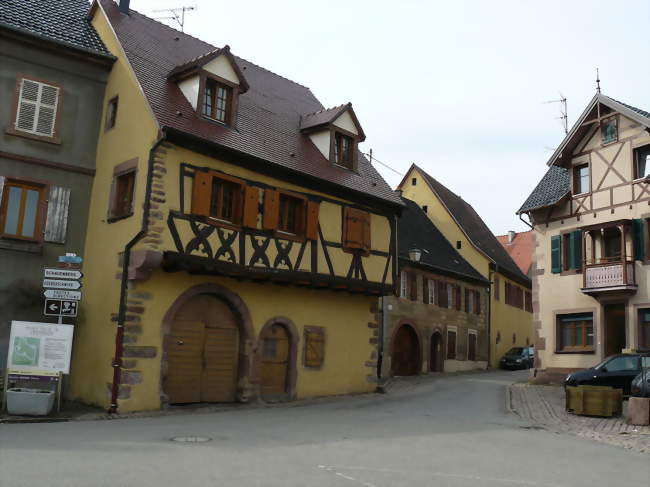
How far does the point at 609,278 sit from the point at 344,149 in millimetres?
9297

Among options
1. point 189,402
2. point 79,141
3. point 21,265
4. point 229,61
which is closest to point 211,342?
point 189,402

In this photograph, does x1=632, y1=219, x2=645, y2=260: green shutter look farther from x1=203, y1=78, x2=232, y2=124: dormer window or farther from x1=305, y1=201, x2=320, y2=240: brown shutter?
x1=203, y1=78, x2=232, y2=124: dormer window

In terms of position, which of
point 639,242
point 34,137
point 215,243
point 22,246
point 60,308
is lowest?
point 60,308

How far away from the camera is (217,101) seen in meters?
17.8

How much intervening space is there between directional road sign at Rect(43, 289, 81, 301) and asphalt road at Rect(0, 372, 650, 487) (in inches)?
102

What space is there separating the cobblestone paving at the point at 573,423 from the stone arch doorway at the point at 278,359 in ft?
19.0

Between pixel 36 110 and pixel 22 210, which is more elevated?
pixel 36 110

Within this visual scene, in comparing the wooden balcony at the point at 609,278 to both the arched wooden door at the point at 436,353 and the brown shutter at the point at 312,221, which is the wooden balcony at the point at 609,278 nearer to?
the brown shutter at the point at 312,221

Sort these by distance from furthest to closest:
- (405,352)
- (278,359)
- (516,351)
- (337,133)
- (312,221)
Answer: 1. (516,351)
2. (405,352)
3. (337,133)
4. (312,221)
5. (278,359)

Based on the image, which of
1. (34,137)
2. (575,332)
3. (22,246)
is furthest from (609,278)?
(34,137)

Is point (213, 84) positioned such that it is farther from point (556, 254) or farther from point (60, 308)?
point (556, 254)

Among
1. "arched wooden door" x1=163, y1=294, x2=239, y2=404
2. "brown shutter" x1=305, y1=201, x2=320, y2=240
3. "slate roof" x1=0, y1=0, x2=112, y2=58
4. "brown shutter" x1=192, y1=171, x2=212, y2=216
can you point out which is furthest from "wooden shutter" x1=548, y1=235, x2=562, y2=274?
"slate roof" x1=0, y1=0, x2=112, y2=58

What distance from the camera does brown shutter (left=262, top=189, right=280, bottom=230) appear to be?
17.5 metres

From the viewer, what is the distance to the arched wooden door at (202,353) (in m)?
15.9
